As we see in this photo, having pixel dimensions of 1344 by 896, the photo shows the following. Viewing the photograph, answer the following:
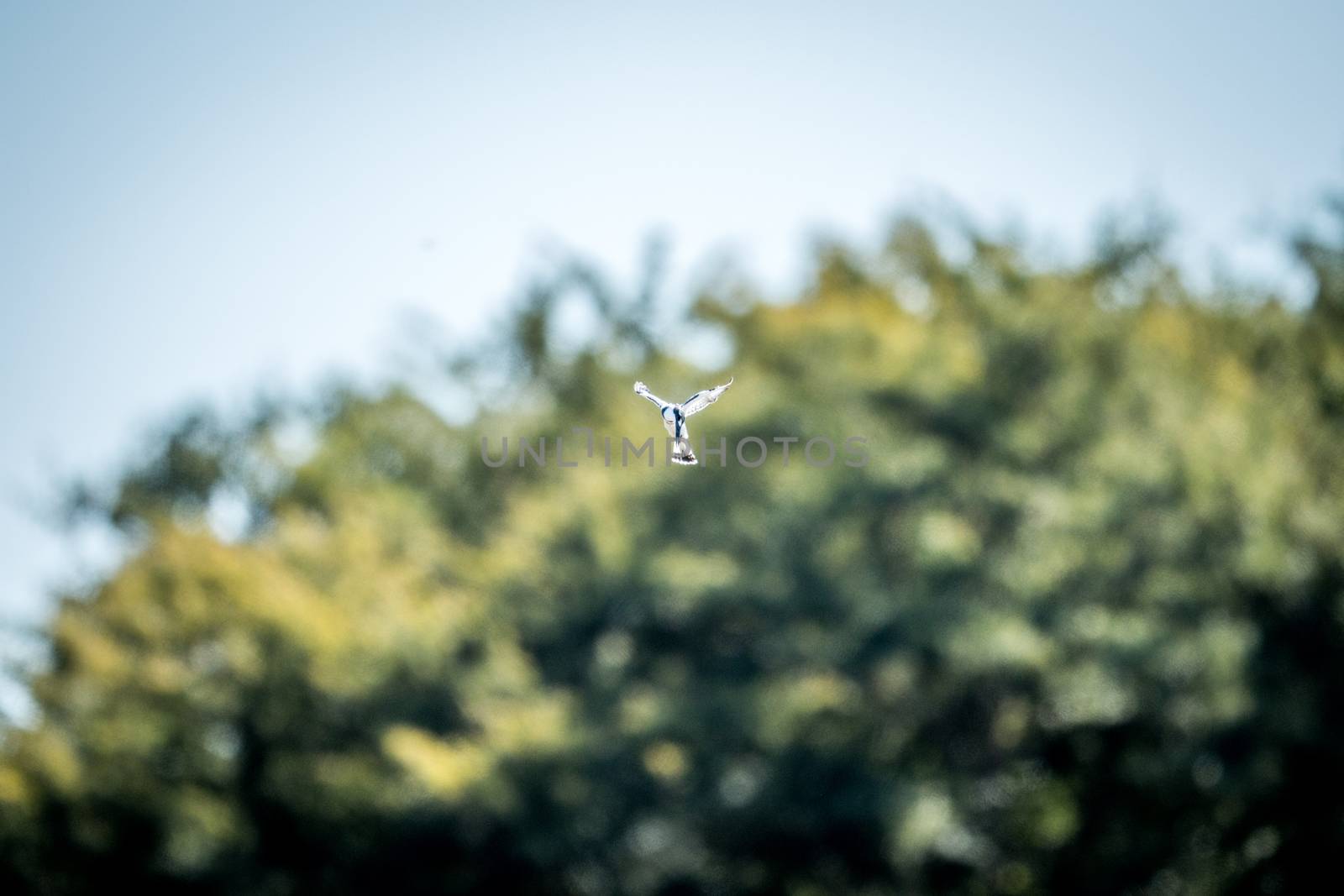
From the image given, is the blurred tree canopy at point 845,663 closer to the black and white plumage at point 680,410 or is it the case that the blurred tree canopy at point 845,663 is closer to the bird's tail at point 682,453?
the black and white plumage at point 680,410

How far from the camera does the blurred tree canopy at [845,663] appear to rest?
41.1 feet

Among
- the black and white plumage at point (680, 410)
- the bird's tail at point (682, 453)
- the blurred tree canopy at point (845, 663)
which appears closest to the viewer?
the bird's tail at point (682, 453)

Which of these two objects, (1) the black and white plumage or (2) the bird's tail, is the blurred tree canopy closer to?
(1) the black and white plumage

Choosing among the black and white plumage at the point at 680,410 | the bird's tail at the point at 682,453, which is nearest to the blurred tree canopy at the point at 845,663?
the black and white plumage at the point at 680,410

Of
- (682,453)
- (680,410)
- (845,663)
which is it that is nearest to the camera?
(682,453)

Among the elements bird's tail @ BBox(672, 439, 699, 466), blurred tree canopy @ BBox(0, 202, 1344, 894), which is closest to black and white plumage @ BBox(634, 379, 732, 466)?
bird's tail @ BBox(672, 439, 699, 466)

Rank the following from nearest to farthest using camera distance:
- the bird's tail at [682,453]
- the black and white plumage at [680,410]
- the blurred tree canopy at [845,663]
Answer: the bird's tail at [682,453] < the black and white plumage at [680,410] < the blurred tree canopy at [845,663]

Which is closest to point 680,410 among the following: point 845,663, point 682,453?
point 682,453

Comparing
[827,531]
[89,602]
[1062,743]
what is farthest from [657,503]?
[89,602]

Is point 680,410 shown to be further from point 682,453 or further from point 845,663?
point 845,663

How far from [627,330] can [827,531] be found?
8.31m

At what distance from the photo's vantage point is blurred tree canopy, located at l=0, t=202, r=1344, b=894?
1252 cm

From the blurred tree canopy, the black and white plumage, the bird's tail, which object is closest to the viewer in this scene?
the bird's tail

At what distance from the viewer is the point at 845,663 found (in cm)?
1263
